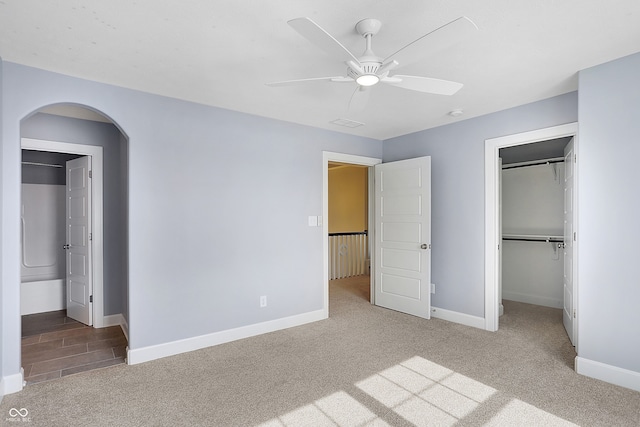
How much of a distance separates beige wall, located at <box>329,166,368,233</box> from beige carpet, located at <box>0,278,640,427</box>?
5209 mm

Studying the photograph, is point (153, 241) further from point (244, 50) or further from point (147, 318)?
point (244, 50)

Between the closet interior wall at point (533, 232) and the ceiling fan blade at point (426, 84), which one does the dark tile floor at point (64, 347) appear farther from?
the closet interior wall at point (533, 232)

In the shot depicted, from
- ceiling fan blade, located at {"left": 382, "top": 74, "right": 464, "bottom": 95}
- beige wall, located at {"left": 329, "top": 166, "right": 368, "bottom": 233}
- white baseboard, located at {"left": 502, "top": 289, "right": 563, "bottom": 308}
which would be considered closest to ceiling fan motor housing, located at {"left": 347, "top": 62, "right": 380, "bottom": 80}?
ceiling fan blade, located at {"left": 382, "top": 74, "right": 464, "bottom": 95}

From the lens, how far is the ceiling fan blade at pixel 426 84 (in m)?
2.12

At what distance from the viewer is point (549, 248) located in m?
4.81

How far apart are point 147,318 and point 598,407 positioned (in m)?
3.58

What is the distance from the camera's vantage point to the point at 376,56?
196 centimetres

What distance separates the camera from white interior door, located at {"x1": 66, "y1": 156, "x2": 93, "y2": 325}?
13.3 feet

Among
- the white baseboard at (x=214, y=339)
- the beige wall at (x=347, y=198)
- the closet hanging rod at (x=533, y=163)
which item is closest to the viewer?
the white baseboard at (x=214, y=339)

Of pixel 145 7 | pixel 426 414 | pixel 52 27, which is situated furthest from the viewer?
pixel 426 414

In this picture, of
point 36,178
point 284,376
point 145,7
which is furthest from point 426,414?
point 36,178

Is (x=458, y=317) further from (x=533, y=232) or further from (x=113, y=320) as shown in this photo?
(x=113, y=320)

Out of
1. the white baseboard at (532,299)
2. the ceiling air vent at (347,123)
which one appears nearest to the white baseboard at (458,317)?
the white baseboard at (532,299)

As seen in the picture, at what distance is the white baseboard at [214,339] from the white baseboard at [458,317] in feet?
4.75
